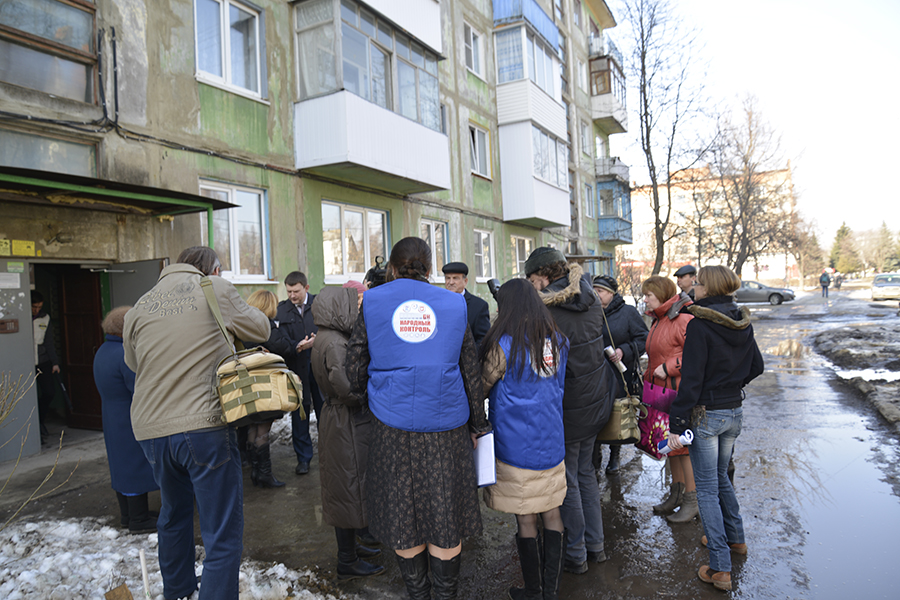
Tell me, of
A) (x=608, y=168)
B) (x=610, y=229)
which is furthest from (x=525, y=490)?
(x=608, y=168)

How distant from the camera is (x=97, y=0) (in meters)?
6.96

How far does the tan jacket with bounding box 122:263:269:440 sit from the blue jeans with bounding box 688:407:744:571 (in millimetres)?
2885

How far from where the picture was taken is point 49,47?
6574 mm

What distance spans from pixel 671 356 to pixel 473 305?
1.81 metres

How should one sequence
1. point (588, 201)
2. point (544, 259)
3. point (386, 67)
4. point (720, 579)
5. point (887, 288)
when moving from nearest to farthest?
1. point (720, 579)
2. point (544, 259)
3. point (386, 67)
4. point (588, 201)
5. point (887, 288)

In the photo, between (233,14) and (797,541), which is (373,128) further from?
(797,541)

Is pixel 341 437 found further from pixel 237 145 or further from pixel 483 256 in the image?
pixel 483 256

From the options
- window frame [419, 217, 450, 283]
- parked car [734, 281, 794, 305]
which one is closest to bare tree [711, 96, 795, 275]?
parked car [734, 281, 794, 305]

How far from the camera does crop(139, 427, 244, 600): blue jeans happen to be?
9.14 feet

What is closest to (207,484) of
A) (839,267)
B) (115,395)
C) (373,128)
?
(115,395)

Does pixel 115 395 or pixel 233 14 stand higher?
pixel 233 14

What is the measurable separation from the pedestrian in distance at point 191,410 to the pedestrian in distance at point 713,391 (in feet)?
8.76

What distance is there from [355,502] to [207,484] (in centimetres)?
99

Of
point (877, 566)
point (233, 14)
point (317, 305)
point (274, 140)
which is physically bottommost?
point (877, 566)
